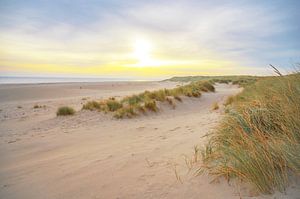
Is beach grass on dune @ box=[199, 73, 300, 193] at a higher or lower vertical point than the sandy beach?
higher

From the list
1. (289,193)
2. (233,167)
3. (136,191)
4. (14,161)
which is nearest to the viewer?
(289,193)

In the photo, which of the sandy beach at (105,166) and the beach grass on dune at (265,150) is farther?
the sandy beach at (105,166)

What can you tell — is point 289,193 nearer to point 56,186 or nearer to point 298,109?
point 298,109

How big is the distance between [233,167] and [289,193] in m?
0.60

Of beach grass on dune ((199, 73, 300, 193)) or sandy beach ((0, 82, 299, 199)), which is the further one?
sandy beach ((0, 82, 299, 199))

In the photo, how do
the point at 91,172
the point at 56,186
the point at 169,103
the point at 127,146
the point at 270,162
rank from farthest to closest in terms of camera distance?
the point at 169,103 → the point at 127,146 → the point at 91,172 → the point at 56,186 → the point at 270,162

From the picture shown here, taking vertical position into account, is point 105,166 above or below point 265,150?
below

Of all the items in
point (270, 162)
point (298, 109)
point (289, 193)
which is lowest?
point (289, 193)

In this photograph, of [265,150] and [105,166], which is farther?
[105,166]

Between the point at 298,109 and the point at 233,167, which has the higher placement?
the point at 298,109

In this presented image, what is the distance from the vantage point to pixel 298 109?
10.4 feet

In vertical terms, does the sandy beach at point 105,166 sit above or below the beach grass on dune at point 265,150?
below

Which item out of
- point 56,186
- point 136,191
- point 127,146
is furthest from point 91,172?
point 127,146

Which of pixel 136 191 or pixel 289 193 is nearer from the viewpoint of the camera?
pixel 289 193
